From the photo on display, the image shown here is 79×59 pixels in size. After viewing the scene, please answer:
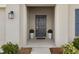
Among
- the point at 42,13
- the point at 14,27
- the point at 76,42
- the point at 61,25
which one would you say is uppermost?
the point at 42,13

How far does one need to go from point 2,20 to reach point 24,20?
1687 millimetres

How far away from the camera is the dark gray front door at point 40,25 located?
21156mm

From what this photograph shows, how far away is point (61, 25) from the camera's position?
14.8 metres

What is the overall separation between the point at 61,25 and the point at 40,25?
6.81 metres

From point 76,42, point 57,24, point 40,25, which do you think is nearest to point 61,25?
point 57,24

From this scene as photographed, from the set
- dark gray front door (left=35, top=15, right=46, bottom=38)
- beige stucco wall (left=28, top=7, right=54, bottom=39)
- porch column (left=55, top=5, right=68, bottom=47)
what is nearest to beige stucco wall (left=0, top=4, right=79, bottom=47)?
porch column (left=55, top=5, right=68, bottom=47)

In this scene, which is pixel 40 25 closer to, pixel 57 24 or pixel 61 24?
pixel 57 24

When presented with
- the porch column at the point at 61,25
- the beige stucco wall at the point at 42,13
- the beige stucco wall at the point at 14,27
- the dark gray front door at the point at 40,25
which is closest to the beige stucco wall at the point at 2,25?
the beige stucco wall at the point at 14,27

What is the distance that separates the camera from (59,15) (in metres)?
14.7
